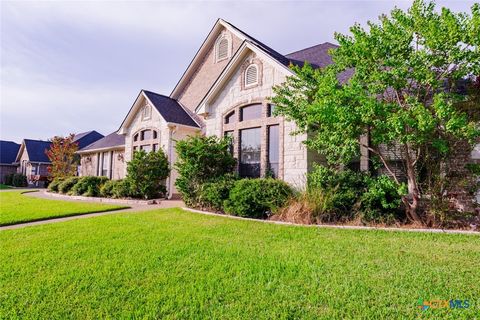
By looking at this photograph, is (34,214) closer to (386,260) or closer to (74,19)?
(74,19)

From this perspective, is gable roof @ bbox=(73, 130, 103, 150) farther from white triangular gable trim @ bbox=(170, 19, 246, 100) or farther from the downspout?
the downspout

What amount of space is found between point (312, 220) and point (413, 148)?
12.4ft

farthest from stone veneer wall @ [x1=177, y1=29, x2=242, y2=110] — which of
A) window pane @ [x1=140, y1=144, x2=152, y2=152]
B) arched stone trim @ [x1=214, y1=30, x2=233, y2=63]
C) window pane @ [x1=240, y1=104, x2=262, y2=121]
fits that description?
window pane @ [x1=240, y1=104, x2=262, y2=121]

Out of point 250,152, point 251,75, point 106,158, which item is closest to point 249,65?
point 251,75

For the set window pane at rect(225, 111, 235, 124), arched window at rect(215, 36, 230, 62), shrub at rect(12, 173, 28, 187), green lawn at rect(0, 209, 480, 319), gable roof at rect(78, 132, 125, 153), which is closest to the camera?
green lawn at rect(0, 209, 480, 319)

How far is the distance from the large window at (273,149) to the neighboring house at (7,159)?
147ft

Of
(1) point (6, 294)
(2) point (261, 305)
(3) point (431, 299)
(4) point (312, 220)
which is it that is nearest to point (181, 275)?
(2) point (261, 305)

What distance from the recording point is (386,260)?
194 inches

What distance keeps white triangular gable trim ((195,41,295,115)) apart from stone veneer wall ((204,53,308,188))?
20 cm

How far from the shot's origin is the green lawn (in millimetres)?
3277

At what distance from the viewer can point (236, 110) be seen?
13.2 meters

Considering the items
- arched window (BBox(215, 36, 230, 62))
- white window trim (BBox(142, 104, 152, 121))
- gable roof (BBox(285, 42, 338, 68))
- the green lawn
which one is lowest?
the green lawn

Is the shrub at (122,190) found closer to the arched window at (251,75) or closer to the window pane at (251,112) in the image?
the window pane at (251,112)

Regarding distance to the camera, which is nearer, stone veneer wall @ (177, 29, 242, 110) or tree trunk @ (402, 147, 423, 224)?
tree trunk @ (402, 147, 423, 224)
